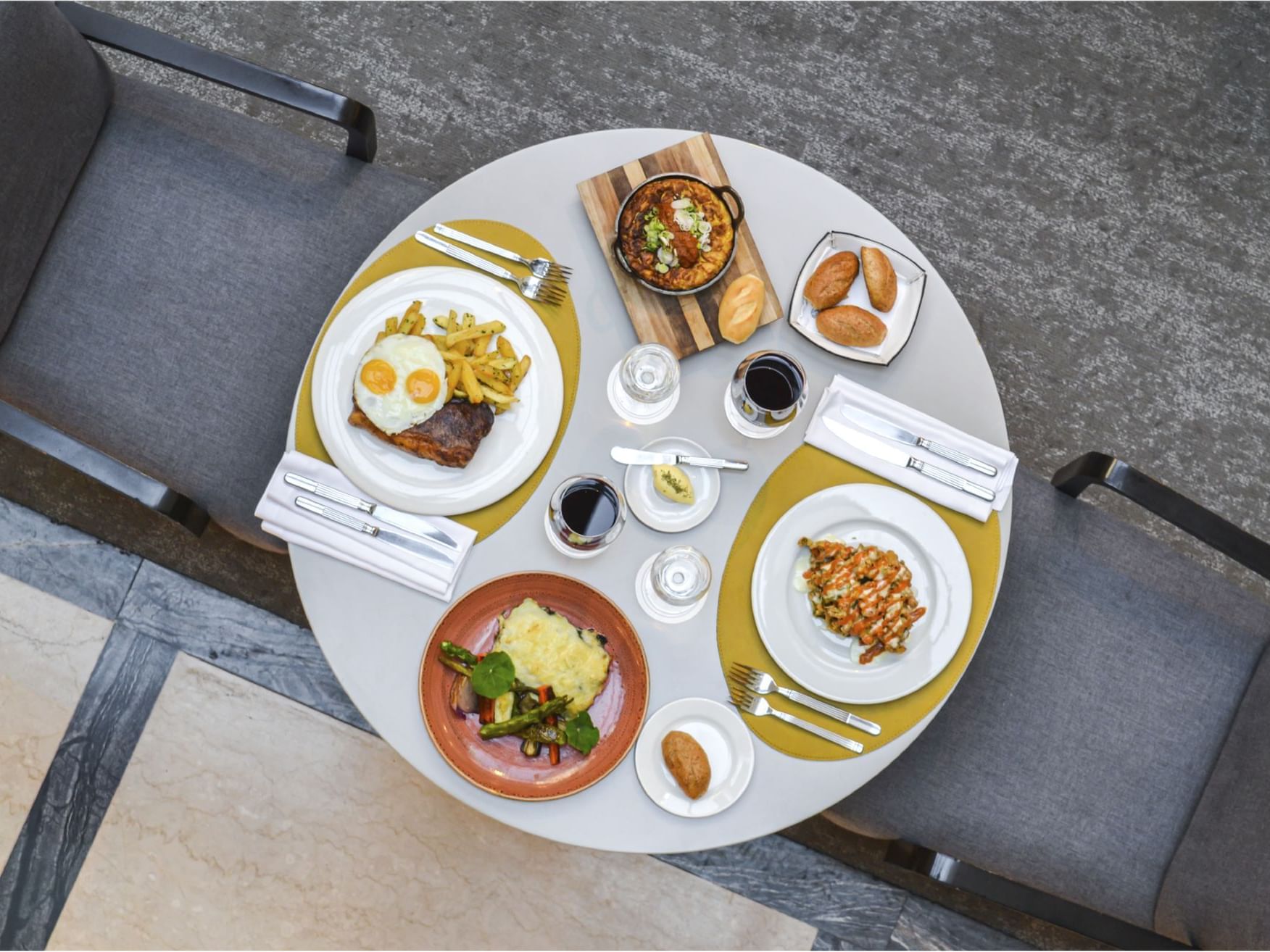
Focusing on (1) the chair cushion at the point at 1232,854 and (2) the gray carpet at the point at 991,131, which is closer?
(1) the chair cushion at the point at 1232,854

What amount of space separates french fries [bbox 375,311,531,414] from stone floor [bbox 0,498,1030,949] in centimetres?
118

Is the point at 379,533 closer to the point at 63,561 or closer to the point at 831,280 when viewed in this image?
the point at 831,280

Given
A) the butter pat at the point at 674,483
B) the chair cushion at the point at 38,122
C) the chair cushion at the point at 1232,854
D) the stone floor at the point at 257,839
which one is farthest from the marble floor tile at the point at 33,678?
the chair cushion at the point at 1232,854

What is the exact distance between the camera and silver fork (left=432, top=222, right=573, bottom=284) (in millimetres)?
1539

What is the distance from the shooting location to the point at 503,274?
1.54 m

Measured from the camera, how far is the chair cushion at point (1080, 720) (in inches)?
67.3

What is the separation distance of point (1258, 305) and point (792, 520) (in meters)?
1.83

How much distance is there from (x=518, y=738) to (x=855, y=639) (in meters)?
0.54

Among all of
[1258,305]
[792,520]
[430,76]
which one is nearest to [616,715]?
[792,520]

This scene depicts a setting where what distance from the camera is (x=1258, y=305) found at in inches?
99.7

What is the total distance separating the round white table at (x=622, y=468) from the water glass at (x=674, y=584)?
0.06 feet

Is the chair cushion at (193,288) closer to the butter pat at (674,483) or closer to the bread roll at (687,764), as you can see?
the butter pat at (674,483)

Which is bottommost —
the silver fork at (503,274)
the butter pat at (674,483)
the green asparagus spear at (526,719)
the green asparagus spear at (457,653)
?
the green asparagus spear at (526,719)

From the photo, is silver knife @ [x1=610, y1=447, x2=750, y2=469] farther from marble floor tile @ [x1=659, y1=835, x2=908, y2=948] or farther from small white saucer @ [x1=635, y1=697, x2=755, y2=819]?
marble floor tile @ [x1=659, y1=835, x2=908, y2=948]
